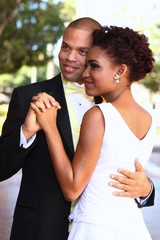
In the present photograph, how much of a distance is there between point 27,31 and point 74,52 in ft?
78.1

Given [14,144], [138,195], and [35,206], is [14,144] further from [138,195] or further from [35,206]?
[138,195]

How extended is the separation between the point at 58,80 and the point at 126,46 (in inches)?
15.4

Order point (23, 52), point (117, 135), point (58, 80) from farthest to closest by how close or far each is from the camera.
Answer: point (23, 52)
point (58, 80)
point (117, 135)

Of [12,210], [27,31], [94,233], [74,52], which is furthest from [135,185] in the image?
[27,31]

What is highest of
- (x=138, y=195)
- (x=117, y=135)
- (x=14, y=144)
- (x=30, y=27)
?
(x=30, y=27)

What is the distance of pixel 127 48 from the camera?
1774mm

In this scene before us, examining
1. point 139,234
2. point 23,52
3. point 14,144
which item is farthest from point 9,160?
point 23,52

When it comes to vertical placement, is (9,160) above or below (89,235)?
above

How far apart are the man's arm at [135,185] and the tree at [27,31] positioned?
22.4m

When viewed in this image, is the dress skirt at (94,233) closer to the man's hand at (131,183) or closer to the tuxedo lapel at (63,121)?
the man's hand at (131,183)

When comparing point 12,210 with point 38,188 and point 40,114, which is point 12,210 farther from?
point 40,114

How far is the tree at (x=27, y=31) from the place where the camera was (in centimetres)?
2434

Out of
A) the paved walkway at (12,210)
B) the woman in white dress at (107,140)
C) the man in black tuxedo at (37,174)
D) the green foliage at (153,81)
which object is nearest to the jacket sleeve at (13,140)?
the man in black tuxedo at (37,174)

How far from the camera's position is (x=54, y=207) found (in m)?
1.89
